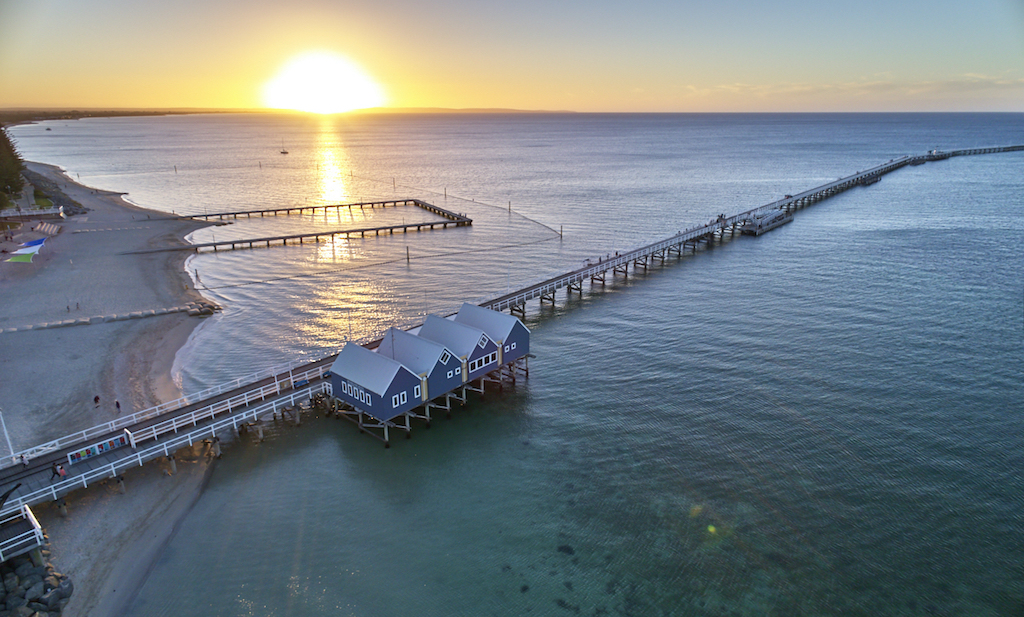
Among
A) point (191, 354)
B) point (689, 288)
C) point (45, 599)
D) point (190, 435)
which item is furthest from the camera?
point (689, 288)

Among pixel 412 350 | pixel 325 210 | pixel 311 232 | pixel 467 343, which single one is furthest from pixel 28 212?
pixel 467 343

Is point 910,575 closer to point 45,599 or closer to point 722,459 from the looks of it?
point 722,459

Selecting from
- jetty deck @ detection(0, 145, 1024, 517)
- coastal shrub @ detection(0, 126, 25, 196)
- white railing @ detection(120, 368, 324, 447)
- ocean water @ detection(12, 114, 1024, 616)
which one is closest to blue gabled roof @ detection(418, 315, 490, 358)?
ocean water @ detection(12, 114, 1024, 616)

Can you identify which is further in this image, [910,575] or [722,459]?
[722,459]

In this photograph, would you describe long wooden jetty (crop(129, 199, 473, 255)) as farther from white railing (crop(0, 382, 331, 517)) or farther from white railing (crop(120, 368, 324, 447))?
white railing (crop(0, 382, 331, 517))

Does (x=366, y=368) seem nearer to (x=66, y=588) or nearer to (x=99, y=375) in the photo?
(x=66, y=588)

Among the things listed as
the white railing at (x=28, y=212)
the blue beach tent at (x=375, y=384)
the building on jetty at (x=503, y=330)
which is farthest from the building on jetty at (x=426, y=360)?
the white railing at (x=28, y=212)

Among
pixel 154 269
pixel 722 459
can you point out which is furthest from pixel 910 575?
pixel 154 269
